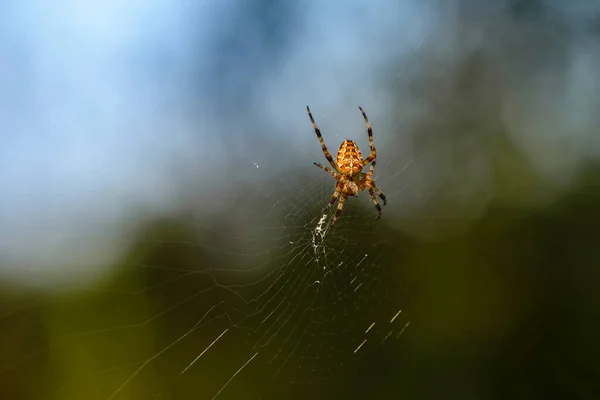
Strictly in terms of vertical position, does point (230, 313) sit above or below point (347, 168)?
above

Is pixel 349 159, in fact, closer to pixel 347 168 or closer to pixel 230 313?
pixel 347 168

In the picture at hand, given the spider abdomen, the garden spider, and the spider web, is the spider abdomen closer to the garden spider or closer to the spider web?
the garden spider

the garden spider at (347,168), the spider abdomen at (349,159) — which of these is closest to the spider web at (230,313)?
the garden spider at (347,168)

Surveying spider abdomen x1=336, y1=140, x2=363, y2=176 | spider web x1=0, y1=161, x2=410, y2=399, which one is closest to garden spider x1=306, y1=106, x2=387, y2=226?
spider abdomen x1=336, y1=140, x2=363, y2=176

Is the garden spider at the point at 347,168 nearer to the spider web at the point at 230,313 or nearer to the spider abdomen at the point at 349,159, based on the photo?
the spider abdomen at the point at 349,159

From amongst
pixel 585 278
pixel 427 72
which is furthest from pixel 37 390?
pixel 585 278

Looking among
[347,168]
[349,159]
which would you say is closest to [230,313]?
[347,168]
